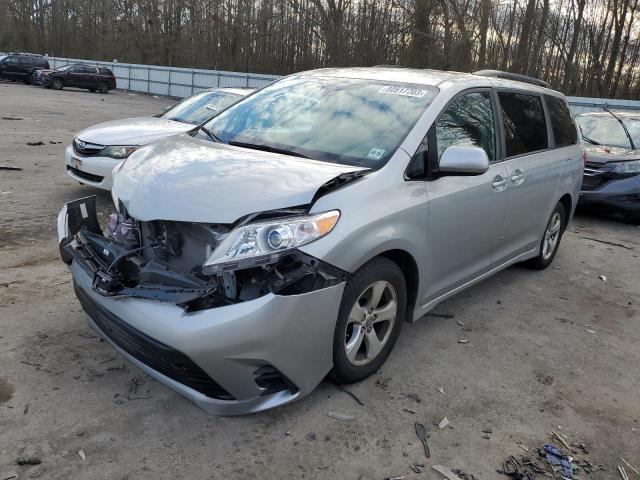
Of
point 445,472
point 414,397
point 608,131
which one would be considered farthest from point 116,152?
point 608,131

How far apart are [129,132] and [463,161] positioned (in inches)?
193

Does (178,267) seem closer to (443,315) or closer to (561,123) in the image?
(443,315)

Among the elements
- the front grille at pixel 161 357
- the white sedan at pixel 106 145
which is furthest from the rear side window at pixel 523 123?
the white sedan at pixel 106 145

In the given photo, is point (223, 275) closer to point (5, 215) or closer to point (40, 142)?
point (5, 215)

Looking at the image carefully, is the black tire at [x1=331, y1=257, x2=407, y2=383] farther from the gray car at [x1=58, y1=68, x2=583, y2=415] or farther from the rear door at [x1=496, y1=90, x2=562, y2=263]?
the rear door at [x1=496, y1=90, x2=562, y2=263]

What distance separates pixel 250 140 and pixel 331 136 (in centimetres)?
56

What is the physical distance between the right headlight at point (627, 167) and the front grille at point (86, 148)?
7.01 m

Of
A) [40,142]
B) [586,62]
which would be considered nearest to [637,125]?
[40,142]

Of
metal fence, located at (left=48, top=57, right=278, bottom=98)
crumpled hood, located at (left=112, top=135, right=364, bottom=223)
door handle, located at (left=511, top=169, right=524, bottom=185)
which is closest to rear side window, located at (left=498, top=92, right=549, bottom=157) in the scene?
door handle, located at (left=511, top=169, right=524, bottom=185)

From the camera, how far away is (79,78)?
99.3ft

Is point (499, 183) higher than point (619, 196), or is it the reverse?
point (499, 183)

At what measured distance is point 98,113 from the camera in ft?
64.6

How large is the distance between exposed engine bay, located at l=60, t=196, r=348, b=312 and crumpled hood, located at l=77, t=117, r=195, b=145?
3.53 meters

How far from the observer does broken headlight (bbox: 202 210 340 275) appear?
2.61 metres
